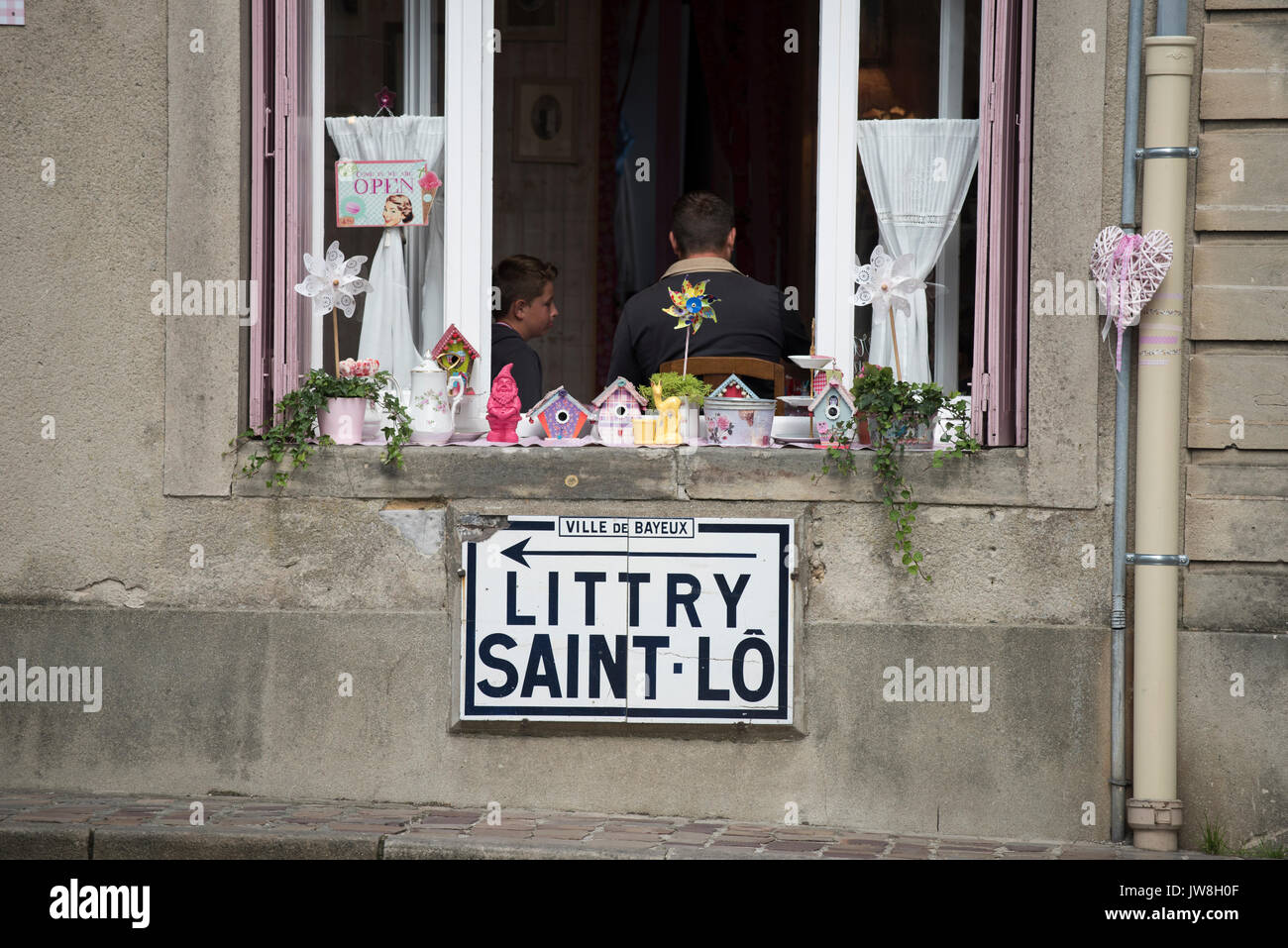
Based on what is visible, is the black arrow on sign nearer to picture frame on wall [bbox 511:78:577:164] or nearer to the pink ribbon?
the pink ribbon

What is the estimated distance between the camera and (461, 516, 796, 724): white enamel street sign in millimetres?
5609

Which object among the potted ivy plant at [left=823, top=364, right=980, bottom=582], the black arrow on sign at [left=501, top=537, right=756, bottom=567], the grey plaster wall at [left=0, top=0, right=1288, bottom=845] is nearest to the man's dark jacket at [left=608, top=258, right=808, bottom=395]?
the potted ivy plant at [left=823, top=364, right=980, bottom=582]

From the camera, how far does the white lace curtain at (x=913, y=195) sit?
19.6ft

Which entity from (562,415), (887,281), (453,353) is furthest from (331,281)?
(887,281)

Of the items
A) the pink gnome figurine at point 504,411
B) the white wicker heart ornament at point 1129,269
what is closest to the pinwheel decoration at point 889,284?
the white wicker heart ornament at point 1129,269

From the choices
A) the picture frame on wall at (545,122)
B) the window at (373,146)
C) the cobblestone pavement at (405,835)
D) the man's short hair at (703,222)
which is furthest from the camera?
the picture frame on wall at (545,122)

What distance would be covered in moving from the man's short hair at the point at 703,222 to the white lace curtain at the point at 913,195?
65cm

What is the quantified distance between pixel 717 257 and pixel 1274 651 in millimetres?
2682

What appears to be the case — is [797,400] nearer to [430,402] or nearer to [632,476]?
[632,476]

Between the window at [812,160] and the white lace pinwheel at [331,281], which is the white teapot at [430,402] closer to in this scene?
the window at [812,160]

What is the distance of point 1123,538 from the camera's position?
552 centimetres

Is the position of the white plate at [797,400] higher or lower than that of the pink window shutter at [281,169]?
lower

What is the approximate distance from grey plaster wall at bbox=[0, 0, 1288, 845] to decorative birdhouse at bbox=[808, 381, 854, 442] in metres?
0.18

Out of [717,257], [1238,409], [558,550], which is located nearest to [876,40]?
[717,257]
